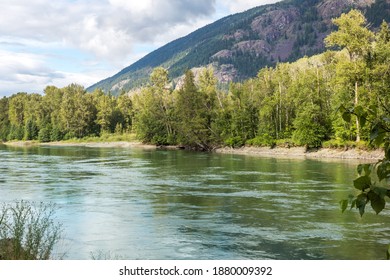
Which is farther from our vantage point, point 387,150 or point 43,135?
point 43,135

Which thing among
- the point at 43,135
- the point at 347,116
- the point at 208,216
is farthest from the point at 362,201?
the point at 43,135

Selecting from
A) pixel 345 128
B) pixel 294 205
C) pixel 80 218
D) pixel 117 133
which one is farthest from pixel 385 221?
pixel 117 133

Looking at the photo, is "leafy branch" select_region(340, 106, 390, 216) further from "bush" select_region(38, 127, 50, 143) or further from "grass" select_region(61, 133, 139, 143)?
"bush" select_region(38, 127, 50, 143)

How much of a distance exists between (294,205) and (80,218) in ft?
27.4

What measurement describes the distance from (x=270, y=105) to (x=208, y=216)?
159 feet

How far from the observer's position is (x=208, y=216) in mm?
17109

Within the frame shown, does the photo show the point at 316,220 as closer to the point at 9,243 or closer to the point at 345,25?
the point at 9,243

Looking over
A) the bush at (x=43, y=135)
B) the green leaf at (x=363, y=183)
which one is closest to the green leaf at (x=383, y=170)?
the green leaf at (x=363, y=183)

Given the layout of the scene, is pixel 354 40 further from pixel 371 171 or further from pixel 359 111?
pixel 371 171

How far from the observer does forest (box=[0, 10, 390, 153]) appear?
49719 millimetres

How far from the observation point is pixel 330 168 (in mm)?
35219

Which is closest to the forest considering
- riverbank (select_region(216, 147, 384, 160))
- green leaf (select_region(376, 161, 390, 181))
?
riverbank (select_region(216, 147, 384, 160))

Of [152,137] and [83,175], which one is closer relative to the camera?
[83,175]

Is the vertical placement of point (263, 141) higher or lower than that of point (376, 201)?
lower
